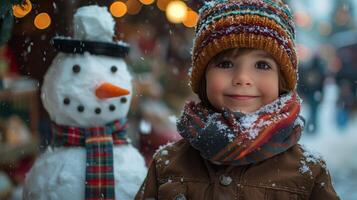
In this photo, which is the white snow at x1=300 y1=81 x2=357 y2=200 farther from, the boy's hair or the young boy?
the young boy

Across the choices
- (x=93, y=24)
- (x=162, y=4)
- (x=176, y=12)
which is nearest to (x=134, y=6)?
(x=162, y=4)

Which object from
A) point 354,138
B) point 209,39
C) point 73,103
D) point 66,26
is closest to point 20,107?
point 66,26

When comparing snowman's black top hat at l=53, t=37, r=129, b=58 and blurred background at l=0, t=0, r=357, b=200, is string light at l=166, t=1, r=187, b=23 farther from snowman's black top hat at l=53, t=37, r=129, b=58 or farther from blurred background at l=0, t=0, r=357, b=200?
snowman's black top hat at l=53, t=37, r=129, b=58

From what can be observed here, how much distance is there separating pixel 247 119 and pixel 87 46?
1.32m

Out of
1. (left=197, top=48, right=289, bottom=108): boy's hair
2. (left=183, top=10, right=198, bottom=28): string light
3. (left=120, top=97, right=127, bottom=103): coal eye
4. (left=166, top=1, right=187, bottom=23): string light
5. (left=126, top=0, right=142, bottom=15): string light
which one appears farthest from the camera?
(left=126, top=0, right=142, bottom=15): string light

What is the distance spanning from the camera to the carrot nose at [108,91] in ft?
8.87

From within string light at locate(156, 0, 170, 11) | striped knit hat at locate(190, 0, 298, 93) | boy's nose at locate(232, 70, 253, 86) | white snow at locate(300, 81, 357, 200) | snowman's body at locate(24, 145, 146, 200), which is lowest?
white snow at locate(300, 81, 357, 200)

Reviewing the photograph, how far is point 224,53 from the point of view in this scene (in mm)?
1905

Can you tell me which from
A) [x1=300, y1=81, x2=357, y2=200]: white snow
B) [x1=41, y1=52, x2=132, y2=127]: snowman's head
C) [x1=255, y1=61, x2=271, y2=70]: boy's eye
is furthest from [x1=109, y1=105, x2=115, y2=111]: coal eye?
[x1=300, y1=81, x2=357, y2=200]: white snow

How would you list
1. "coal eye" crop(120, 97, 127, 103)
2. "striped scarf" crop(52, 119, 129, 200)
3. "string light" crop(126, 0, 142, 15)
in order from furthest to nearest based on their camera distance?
"string light" crop(126, 0, 142, 15)
"coal eye" crop(120, 97, 127, 103)
"striped scarf" crop(52, 119, 129, 200)

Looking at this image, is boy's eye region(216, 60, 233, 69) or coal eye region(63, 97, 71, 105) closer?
boy's eye region(216, 60, 233, 69)

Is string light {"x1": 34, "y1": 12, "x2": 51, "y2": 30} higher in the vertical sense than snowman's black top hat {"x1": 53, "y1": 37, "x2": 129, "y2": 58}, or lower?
higher

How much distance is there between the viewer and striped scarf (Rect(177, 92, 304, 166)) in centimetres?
176

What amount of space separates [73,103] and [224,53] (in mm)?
1191
